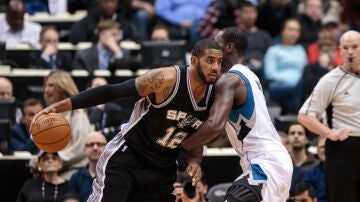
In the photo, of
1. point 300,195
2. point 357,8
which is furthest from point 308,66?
point 357,8

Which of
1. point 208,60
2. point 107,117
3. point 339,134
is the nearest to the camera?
point 208,60

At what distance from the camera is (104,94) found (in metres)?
5.26

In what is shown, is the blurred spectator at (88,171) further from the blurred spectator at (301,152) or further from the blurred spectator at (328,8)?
the blurred spectator at (328,8)

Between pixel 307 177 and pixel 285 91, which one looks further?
pixel 285 91

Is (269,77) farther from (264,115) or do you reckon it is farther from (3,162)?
(264,115)

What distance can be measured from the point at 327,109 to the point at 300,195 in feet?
3.43

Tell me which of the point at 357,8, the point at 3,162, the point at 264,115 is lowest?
the point at 3,162

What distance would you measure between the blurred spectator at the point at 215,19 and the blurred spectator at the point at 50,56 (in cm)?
223

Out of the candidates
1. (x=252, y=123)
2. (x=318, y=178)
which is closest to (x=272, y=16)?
(x=318, y=178)

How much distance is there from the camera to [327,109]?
23.1ft

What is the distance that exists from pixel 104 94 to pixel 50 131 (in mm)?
496

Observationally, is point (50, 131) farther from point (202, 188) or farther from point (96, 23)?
point (96, 23)

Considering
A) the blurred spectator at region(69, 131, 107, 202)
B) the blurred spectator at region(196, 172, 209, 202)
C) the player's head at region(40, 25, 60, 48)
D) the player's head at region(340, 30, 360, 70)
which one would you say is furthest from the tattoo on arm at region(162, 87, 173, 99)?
the player's head at region(40, 25, 60, 48)

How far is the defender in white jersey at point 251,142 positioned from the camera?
17.2ft
